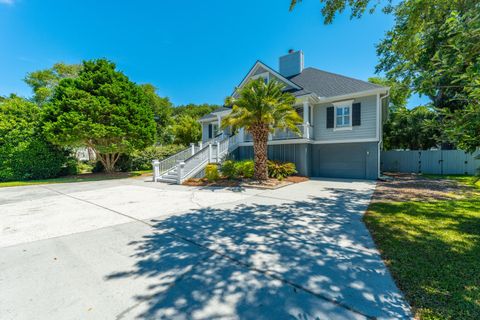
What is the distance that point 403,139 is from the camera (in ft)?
69.9

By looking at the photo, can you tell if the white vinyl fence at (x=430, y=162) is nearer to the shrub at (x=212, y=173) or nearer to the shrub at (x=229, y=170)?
the shrub at (x=229, y=170)

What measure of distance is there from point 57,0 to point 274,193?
15.4m

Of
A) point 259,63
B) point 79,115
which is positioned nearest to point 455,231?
point 259,63

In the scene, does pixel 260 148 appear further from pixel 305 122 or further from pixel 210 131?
pixel 210 131

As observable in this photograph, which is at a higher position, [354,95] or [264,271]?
[354,95]

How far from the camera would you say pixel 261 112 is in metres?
10.1

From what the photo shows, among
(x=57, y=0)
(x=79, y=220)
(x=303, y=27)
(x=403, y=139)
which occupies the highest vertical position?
(x=57, y=0)

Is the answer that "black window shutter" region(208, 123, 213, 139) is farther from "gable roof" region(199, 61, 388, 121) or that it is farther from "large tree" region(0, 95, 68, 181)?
"large tree" region(0, 95, 68, 181)

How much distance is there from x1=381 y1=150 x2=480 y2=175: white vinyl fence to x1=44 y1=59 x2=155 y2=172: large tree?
20.1 m

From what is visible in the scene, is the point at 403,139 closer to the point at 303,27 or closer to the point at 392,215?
the point at 303,27

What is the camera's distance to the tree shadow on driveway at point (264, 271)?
2174 mm

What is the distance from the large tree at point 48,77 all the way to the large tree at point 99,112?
17.3 m

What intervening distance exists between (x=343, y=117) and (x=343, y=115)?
0.13m

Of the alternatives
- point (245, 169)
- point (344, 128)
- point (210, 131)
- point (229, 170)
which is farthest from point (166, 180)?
point (344, 128)
